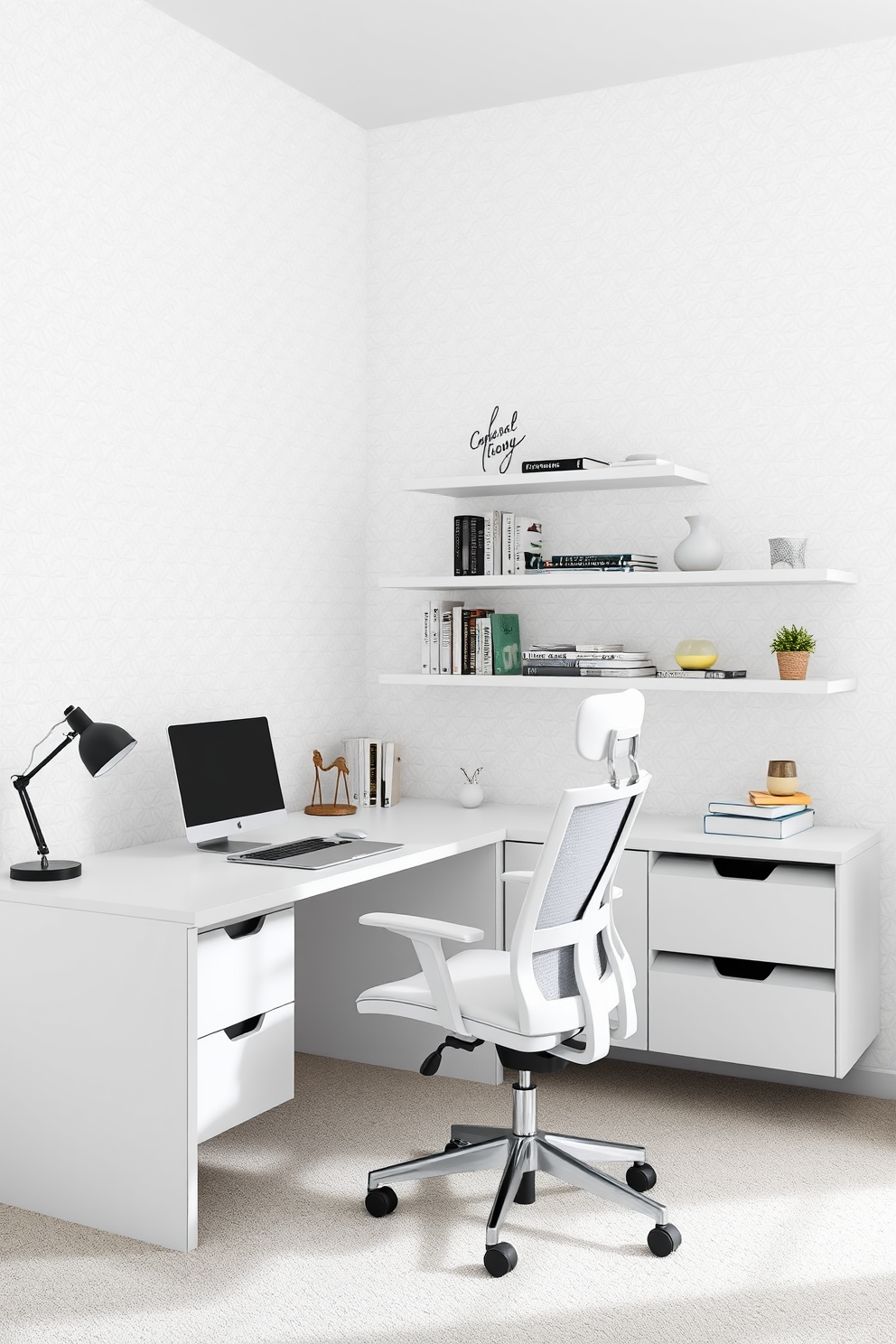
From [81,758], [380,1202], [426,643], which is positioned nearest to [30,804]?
[81,758]

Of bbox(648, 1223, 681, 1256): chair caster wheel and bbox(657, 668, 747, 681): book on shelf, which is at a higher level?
bbox(657, 668, 747, 681): book on shelf

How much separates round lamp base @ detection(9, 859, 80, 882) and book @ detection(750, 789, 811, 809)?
1.83 metres

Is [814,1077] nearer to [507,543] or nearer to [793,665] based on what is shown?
[793,665]

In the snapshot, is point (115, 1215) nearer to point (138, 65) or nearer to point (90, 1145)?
point (90, 1145)

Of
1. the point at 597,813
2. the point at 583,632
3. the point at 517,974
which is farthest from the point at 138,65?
the point at 517,974

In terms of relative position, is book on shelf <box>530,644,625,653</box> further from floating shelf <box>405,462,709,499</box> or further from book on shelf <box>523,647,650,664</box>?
floating shelf <box>405,462,709,499</box>

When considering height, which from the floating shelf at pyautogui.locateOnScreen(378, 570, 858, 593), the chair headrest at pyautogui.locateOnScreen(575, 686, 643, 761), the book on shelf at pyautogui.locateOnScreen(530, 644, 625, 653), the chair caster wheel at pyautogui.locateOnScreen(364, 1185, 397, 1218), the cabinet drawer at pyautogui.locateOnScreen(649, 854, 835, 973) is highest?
the floating shelf at pyautogui.locateOnScreen(378, 570, 858, 593)

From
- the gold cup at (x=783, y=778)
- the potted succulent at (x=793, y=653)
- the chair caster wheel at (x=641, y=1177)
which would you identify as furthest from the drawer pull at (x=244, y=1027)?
the potted succulent at (x=793, y=653)

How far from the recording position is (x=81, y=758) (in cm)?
294

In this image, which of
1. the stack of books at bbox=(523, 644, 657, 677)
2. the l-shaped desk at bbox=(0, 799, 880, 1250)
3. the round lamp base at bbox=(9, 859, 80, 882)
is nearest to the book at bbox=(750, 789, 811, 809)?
the l-shaped desk at bbox=(0, 799, 880, 1250)

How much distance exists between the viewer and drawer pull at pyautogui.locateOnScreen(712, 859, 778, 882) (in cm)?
365

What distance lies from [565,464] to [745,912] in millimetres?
1399

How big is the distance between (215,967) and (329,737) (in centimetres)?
169

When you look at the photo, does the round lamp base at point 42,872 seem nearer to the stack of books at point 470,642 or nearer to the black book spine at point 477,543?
the stack of books at point 470,642
